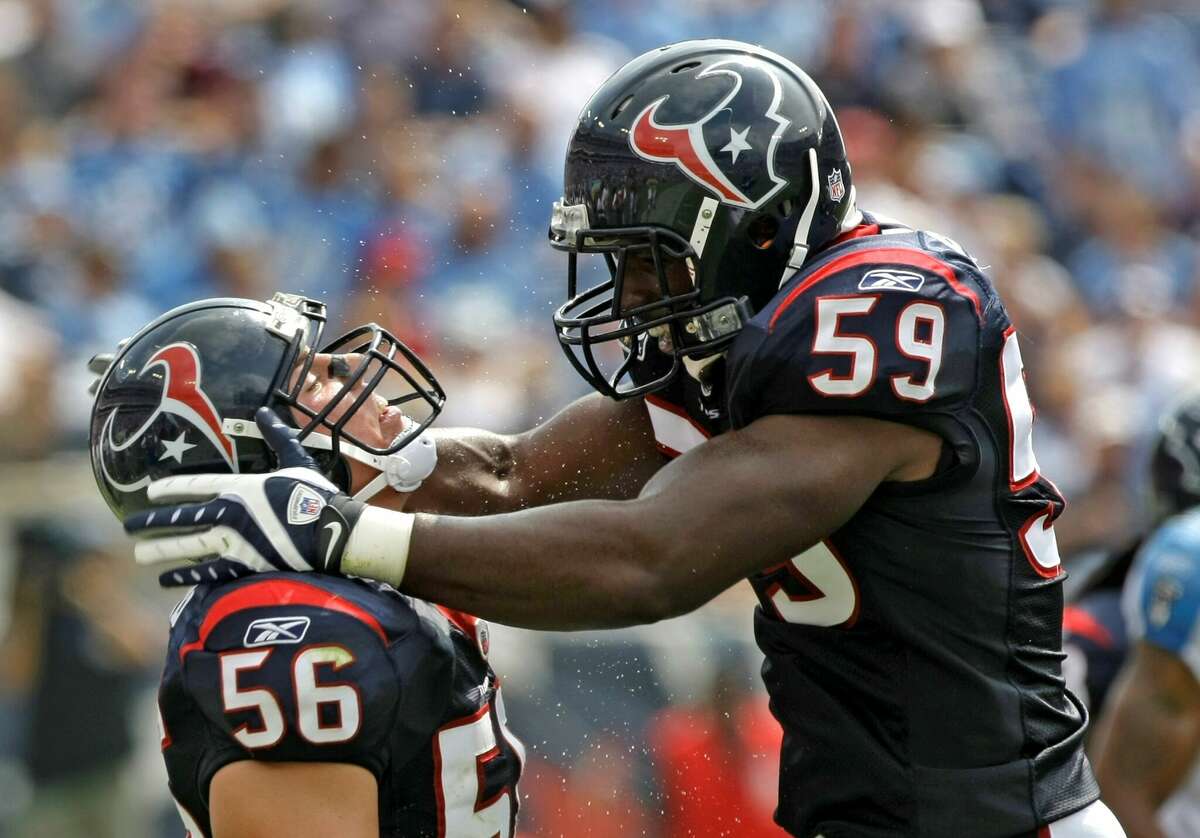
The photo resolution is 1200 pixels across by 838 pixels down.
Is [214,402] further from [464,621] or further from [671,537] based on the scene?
[671,537]

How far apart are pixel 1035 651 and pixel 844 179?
0.85 m

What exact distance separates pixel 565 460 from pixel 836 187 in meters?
0.84

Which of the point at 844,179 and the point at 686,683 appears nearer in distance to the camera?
the point at 844,179

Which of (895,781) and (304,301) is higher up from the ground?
(304,301)

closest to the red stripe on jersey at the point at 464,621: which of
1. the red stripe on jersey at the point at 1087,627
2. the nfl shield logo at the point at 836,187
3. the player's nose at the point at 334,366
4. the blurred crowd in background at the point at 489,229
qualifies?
the player's nose at the point at 334,366

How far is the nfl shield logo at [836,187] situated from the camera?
2.91m

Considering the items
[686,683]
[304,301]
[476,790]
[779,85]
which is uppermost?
[779,85]

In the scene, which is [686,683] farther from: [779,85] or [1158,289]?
[1158,289]

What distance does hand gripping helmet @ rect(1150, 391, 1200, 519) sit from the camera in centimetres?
448

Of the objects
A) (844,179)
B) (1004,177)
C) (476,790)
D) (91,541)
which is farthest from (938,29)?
(476,790)

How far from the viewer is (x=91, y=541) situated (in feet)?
17.4

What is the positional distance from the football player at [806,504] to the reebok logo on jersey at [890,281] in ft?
0.03

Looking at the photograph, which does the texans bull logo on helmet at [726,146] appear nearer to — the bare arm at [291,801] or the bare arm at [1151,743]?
the bare arm at [291,801]

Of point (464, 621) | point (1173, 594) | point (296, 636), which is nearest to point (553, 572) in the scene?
point (464, 621)
